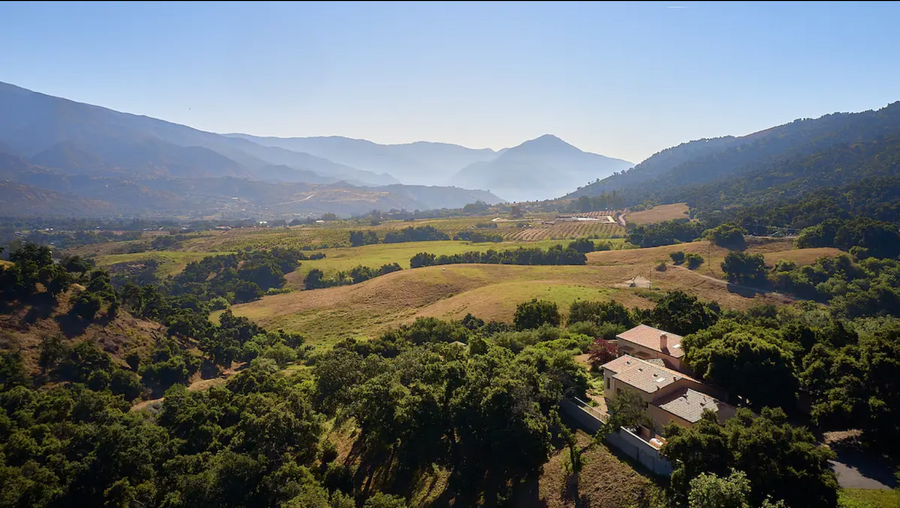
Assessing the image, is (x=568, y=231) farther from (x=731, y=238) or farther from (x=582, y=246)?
(x=731, y=238)

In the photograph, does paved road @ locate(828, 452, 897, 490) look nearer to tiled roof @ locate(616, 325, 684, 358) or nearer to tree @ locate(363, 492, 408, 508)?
tiled roof @ locate(616, 325, 684, 358)

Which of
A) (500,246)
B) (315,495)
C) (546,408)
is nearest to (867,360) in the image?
(546,408)

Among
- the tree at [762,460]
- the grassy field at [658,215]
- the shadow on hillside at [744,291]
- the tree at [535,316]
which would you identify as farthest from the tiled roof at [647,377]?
the grassy field at [658,215]

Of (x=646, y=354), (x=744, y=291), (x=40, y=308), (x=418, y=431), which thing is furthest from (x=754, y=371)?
(x=40, y=308)

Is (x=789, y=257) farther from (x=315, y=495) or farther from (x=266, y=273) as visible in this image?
(x=266, y=273)

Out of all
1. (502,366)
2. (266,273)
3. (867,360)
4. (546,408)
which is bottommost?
(266,273)

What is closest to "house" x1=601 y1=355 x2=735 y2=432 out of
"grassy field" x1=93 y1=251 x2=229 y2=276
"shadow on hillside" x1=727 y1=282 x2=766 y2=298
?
"shadow on hillside" x1=727 y1=282 x2=766 y2=298
